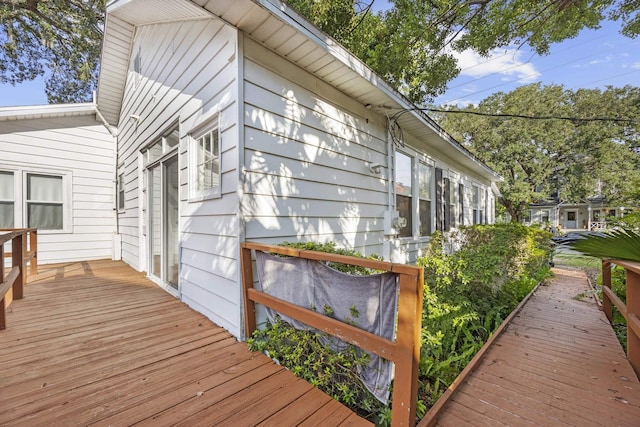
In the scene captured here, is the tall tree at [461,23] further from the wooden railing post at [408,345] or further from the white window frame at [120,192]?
the white window frame at [120,192]

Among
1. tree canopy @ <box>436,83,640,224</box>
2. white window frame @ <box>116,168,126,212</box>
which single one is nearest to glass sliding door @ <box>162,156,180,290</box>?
white window frame @ <box>116,168,126,212</box>

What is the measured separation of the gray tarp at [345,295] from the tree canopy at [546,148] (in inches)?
680

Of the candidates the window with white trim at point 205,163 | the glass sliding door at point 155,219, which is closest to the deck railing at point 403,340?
the window with white trim at point 205,163

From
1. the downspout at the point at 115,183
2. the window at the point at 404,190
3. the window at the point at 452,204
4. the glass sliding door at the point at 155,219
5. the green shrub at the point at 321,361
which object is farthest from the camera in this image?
the window at the point at 452,204

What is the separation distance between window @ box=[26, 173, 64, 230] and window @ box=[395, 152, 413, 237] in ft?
23.9

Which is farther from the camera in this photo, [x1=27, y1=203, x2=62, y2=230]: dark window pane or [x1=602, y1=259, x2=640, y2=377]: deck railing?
[x1=27, y1=203, x2=62, y2=230]: dark window pane

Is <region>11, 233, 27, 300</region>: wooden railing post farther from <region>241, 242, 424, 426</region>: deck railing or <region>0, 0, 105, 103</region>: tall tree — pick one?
<region>0, 0, 105, 103</region>: tall tree

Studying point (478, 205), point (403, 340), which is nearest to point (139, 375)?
point (403, 340)

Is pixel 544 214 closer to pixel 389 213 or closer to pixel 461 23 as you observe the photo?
pixel 461 23

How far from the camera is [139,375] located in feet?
6.67

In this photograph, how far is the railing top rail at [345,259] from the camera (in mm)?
1433

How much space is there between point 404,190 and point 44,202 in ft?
24.9

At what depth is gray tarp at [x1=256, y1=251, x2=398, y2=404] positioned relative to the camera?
1.62 metres

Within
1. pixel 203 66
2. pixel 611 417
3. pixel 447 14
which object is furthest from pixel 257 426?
pixel 447 14
